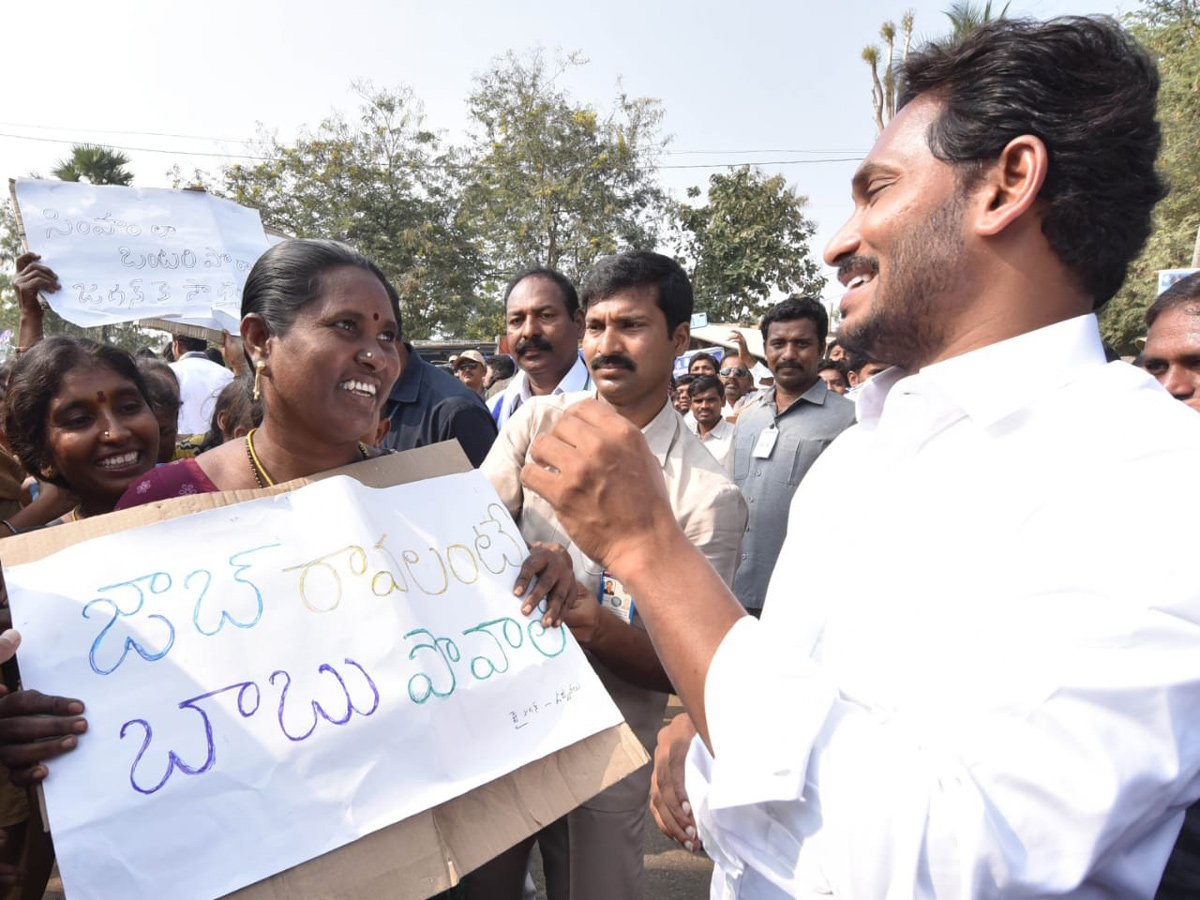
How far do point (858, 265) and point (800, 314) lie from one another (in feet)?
12.7

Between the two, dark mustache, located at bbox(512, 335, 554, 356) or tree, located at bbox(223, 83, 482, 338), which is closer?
dark mustache, located at bbox(512, 335, 554, 356)

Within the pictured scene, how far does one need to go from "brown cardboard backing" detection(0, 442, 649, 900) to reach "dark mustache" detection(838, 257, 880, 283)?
91cm

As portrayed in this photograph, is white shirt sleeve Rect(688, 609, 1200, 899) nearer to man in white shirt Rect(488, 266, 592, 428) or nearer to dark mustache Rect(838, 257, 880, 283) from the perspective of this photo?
dark mustache Rect(838, 257, 880, 283)

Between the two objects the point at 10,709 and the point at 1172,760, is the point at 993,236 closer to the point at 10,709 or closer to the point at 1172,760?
the point at 1172,760

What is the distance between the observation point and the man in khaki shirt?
1.84m

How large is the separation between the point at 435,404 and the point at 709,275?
21517 mm

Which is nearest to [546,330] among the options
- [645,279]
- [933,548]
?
[645,279]

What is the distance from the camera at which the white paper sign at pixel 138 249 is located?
3186 millimetres

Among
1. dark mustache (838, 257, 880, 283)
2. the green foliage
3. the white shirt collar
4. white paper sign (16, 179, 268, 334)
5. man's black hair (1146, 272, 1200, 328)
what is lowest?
dark mustache (838, 257, 880, 283)

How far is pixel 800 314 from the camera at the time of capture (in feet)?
16.2

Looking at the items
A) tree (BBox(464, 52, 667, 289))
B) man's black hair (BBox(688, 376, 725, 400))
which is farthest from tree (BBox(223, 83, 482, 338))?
man's black hair (BBox(688, 376, 725, 400))

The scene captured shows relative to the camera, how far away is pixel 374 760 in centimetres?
116

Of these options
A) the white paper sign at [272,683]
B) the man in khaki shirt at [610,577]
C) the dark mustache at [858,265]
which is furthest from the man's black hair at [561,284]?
the dark mustache at [858,265]

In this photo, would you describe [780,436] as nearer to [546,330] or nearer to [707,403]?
[546,330]
